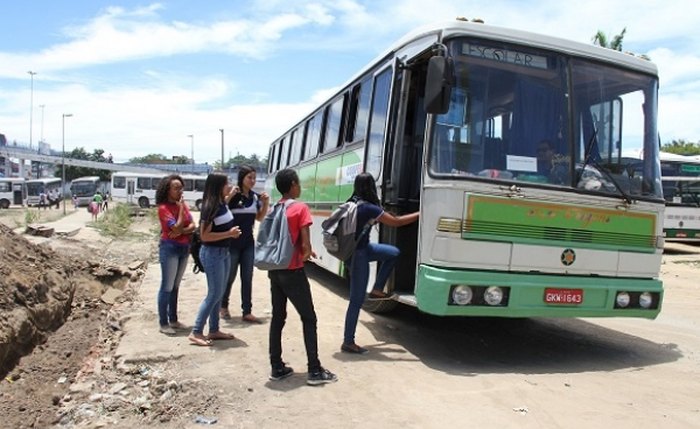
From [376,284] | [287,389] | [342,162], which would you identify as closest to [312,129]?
[342,162]

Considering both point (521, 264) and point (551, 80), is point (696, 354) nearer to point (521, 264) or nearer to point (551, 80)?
point (521, 264)

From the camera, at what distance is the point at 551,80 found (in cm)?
577

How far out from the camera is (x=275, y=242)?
489cm

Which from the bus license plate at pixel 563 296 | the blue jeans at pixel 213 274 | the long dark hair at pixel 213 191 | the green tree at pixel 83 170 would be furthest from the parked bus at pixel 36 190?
the bus license plate at pixel 563 296

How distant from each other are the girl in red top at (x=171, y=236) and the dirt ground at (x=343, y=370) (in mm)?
422

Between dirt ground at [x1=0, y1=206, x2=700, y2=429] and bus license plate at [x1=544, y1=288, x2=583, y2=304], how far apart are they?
0.66 meters

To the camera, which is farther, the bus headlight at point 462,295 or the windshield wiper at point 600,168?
the windshield wiper at point 600,168

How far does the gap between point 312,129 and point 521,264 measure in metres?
6.24

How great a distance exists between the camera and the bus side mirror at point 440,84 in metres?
5.20

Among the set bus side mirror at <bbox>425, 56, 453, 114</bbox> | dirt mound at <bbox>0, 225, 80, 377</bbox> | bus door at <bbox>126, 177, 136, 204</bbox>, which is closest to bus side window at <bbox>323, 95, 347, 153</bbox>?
bus side mirror at <bbox>425, 56, 453, 114</bbox>

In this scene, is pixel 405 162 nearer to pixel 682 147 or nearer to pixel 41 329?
pixel 41 329

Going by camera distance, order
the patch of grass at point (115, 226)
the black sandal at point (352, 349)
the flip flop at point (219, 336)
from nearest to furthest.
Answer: the black sandal at point (352, 349) < the flip flop at point (219, 336) < the patch of grass at point (115, 226)

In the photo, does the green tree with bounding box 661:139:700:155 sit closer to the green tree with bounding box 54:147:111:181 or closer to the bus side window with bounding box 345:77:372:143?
the bus side window with bounding box 345:77:372:143

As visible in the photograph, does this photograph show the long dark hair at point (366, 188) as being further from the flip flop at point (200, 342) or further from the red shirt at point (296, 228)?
the flip flop at point (200, 342)
